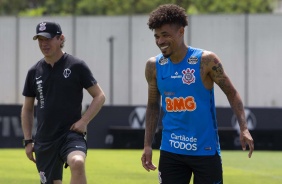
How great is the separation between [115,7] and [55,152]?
63.9 m

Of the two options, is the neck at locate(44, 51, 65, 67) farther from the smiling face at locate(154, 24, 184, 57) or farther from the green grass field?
the green grass field

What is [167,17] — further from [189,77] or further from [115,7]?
[115,7]

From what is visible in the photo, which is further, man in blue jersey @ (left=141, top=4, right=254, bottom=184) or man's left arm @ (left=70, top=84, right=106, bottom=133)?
man's left arm @ (left=70, top=84, right=106, bottom=133)

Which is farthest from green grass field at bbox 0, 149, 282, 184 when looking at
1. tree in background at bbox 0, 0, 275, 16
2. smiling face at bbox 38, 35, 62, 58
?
tree in background at bbox 0, 0, 275, 16

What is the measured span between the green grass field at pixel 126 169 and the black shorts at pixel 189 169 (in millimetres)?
7317

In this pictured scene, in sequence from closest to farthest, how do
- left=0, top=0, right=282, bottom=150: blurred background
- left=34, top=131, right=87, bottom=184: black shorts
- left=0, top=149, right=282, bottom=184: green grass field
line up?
left=34, top=131, right=87, bottom=184: black shorts < left=0, top=149, right=282, bottom=184: green grass field < left=0, top=0, right=282, bottom=150: blurred background

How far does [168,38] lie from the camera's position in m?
7.86

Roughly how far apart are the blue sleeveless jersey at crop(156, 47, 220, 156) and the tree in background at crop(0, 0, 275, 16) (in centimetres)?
5930

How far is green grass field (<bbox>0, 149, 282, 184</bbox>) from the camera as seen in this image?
1598cm

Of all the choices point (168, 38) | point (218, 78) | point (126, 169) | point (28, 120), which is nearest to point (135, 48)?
point (126, 169)

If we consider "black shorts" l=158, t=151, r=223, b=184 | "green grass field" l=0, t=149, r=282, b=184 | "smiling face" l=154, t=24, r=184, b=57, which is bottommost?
"green grass field" l=0, t=149, r=282, b=184

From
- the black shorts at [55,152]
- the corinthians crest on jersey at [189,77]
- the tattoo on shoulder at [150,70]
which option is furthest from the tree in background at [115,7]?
the corinthians crest on jersey at [189,77]

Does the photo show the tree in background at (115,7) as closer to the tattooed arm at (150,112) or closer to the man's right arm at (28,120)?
the man's right arm at (28,120)

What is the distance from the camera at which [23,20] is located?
4278 centimetres
